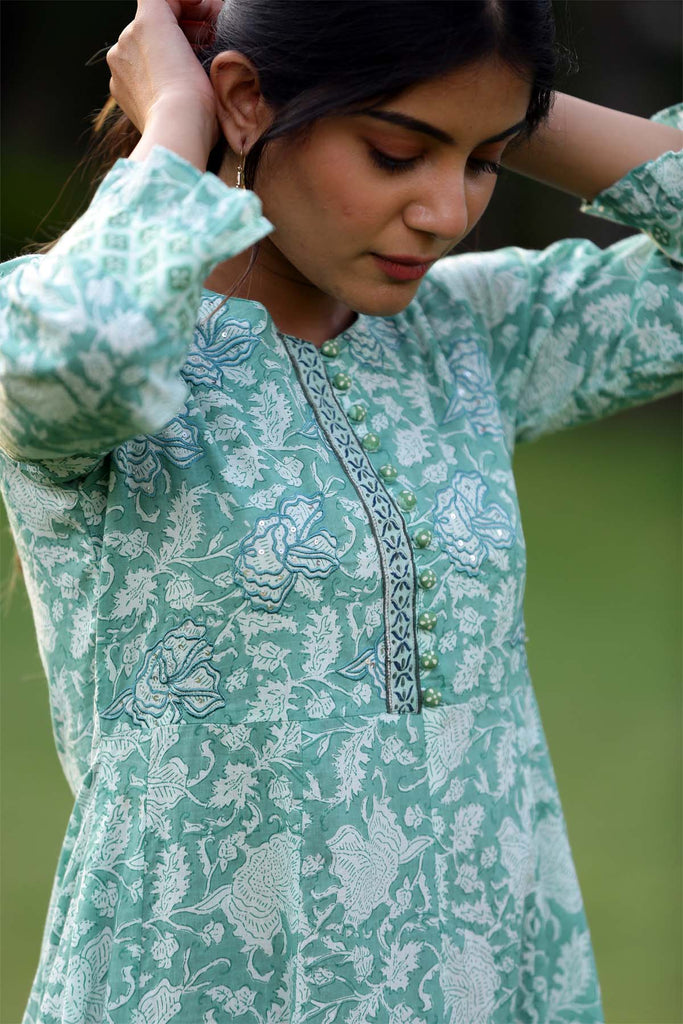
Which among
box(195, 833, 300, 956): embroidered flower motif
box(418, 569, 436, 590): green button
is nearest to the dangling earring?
box(418, 569, 436, 590): green button

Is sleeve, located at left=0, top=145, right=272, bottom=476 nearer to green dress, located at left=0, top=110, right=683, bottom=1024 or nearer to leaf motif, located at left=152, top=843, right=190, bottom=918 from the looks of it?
green dress, located at left=0, top=110, right=683, bottom=1024

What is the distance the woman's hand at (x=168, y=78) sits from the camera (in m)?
1.06

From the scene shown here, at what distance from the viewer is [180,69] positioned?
113 centimetres

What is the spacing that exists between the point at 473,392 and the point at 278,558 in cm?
40

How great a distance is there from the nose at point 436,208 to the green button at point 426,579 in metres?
0.34

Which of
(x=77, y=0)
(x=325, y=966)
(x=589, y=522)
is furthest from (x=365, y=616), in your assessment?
(x=77, y=0)

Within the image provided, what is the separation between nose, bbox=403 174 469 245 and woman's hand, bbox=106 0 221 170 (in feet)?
0.68

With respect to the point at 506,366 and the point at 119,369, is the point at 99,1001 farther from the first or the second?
the point at 506,366

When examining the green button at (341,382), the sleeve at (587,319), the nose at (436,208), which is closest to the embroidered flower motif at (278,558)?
the green button at (341,382)

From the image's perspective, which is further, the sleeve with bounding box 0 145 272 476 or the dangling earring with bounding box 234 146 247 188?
the dangling earring with bounding box 234 146 247 188

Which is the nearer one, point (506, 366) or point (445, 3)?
point (445, 3)

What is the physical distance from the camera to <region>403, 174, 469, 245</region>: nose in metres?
1.10

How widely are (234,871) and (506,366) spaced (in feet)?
2.35

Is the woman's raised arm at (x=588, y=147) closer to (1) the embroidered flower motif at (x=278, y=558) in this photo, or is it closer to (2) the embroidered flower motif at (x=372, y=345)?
(2) the embroidered flower motif at (x=372, y=345)
